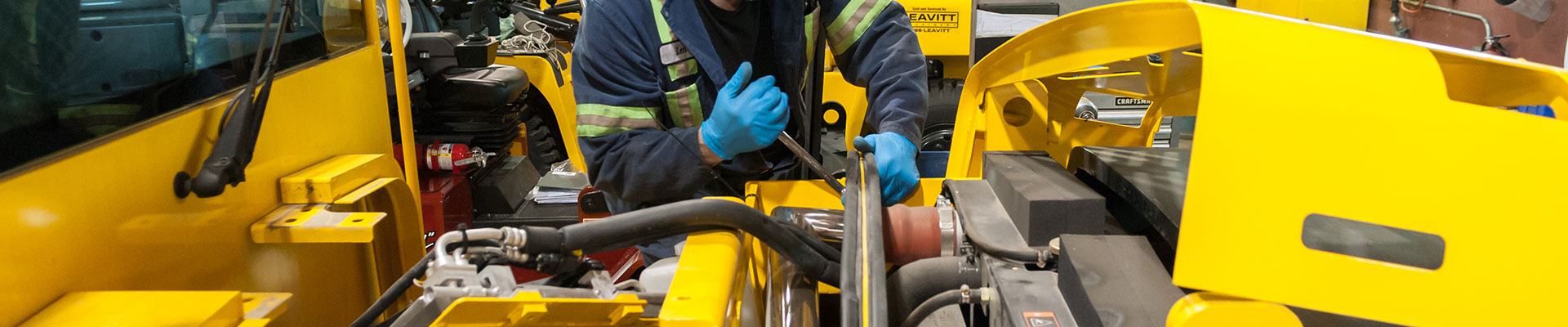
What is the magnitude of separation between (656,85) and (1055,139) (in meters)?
1.03

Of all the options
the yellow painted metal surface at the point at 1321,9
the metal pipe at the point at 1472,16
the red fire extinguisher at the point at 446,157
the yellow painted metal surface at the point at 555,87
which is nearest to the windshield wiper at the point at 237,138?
the red fire extinguisher at the point at 446,157

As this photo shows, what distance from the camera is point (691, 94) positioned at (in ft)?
7.84

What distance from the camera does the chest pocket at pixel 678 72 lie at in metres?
2.32

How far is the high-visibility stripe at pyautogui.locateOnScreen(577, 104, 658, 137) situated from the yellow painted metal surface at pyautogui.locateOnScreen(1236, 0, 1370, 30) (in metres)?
4.51

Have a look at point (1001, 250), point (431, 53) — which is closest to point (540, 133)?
point (431, 53)

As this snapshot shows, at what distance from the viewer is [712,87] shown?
2424 mm

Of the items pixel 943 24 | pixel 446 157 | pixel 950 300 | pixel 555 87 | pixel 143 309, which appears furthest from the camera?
pixel 943 24

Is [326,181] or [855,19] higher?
[855,19]

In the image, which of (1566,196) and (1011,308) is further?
(1011,308)

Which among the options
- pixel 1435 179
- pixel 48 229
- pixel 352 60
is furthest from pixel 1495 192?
pixel 352 60

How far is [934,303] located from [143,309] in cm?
111

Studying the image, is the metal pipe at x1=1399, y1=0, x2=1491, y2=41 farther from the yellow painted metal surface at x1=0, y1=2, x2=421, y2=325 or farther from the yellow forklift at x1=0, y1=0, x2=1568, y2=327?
the yellow painted metal surface at x1=0, y1=2, x2=421, y2=325

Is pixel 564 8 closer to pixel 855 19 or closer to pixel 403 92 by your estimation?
pixel 403 92

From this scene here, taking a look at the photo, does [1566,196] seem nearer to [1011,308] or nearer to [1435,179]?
[1435,179]
